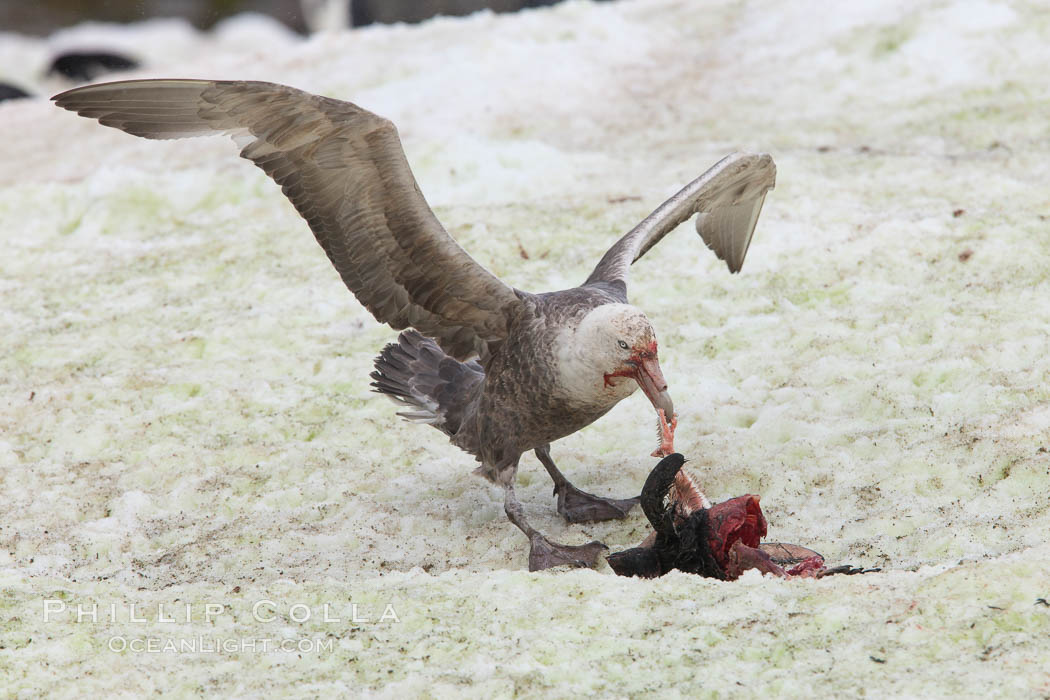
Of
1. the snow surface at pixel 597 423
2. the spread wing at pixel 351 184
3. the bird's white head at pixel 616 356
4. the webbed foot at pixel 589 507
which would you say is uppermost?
the spread wing at pixel 351 184

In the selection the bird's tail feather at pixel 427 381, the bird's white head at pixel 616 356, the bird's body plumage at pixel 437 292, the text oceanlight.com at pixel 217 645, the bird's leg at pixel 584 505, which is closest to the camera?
the text oceanlight.com at pixel 217 645

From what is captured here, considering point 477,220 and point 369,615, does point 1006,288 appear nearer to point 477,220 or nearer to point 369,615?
point 477,220

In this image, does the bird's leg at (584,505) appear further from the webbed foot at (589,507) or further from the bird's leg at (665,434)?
the bird's leg at (665,434)

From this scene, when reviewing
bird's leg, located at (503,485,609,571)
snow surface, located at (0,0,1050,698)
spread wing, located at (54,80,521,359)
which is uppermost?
spread wing, located at (54,80,521,359)

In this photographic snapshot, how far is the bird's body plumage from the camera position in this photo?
16.1 ft

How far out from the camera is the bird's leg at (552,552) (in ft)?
16.1

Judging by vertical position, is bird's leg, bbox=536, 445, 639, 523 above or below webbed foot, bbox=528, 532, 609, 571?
below

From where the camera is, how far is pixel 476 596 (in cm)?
414

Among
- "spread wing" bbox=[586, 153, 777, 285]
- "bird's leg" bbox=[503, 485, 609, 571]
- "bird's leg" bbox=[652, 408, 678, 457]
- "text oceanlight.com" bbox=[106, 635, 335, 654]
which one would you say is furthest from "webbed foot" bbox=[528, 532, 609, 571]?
"spread wing" bbox=[586, 153, 777, 285]

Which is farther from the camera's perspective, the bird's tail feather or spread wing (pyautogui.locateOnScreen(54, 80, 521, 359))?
the bird's tail feather

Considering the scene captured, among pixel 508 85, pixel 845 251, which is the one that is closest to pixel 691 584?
pixel 845 251

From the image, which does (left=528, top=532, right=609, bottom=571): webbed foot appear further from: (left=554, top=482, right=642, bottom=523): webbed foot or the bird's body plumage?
(left=554, top=482, right=642, bottom=523): webbed foot

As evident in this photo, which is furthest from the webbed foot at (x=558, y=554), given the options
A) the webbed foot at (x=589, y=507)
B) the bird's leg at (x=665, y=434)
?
the bird's leg at (x=665, y=434)

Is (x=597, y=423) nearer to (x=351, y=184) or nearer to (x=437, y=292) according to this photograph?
(x=437, y=292)
